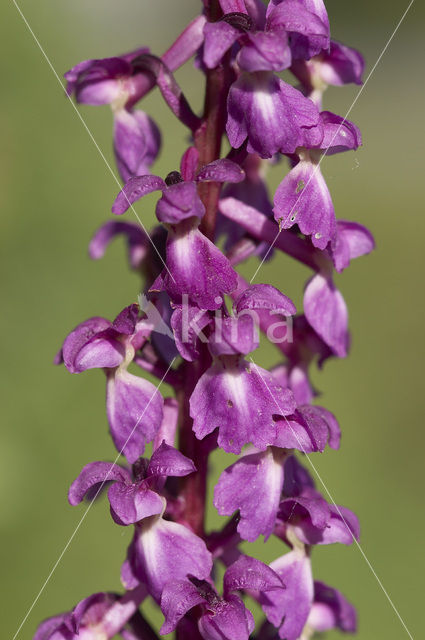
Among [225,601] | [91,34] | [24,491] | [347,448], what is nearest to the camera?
[225,601]

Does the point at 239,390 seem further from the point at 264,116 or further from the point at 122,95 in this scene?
the point at 122,95

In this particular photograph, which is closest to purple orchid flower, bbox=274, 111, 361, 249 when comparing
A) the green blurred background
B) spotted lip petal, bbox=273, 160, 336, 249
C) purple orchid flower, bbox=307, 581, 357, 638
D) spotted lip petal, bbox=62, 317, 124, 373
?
spotted lip petal, bbox=273, 160, 336, 249

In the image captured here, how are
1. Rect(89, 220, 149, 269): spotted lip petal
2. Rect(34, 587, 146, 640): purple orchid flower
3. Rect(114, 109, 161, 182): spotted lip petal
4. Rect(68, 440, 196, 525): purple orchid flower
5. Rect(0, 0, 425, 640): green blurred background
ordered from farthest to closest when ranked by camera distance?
Rect(0, 0, 425, 640): green blurred background, Rect(89, 220, 149, 269): spotted lip petal, Rect(114, 109, 161, 182): spotted lip petal, Rect(34, 587, 146, 640): purple orchid flower, Rect(68, 440, 196, 525): purple orchid flower

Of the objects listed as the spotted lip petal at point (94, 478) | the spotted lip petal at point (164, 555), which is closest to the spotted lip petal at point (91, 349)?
the spotted lip petal at point (94, 478)

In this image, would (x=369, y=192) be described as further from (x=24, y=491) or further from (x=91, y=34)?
(x=24, y=491)

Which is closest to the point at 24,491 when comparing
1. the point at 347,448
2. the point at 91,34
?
the point at 347,448

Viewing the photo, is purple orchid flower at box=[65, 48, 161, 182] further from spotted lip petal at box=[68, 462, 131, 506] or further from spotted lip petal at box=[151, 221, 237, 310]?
spotted lip petal at box=[68, 462, 131, 506]
